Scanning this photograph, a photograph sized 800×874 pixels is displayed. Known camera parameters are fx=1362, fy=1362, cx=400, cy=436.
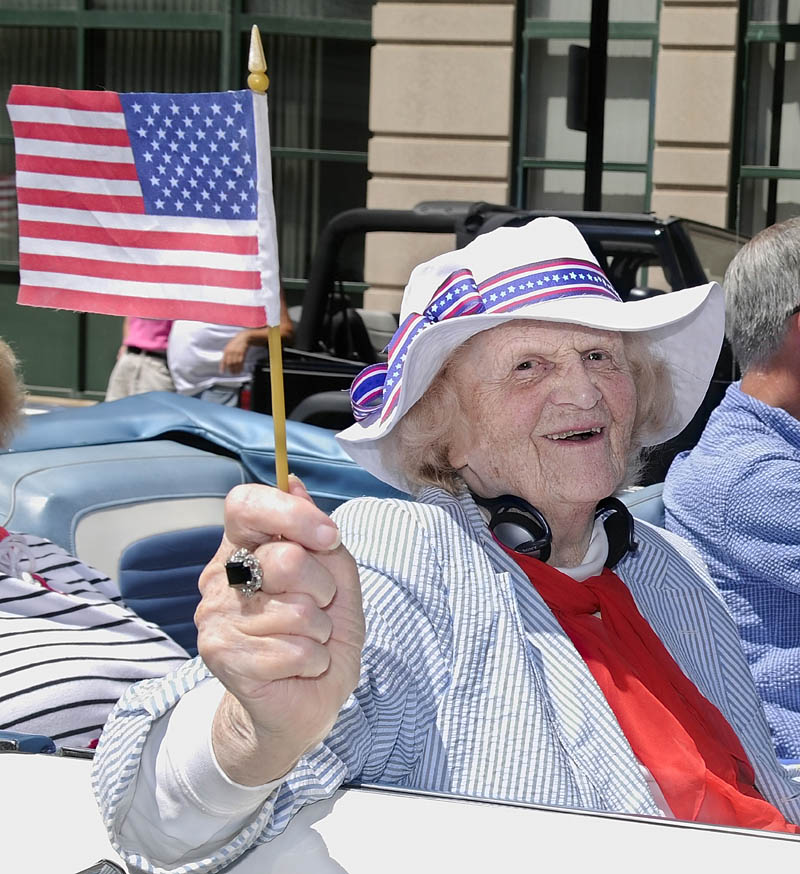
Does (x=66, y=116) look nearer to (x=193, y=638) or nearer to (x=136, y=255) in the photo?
(x=136, y=255)

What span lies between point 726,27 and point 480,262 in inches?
303

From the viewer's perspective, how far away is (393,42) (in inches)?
392

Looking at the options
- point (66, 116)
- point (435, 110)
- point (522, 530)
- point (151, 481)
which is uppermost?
point (435, 110)

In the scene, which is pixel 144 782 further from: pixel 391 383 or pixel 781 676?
pixel 781 676

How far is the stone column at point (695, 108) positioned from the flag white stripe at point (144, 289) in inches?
330

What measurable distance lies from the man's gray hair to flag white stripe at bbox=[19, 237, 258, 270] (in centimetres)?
192

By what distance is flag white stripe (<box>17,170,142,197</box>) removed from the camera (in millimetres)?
1321

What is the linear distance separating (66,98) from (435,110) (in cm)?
880

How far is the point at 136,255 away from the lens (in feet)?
4.36

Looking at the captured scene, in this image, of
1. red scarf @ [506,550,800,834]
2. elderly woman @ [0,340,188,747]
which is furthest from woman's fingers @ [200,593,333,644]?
elderly woman @ [0,340,188,747]

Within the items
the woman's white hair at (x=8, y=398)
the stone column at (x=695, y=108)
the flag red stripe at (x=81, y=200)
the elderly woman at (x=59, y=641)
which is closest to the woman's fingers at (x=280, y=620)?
the flag red stripe at (x=81, y=200)

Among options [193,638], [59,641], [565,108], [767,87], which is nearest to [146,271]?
[59,641]

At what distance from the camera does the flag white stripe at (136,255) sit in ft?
4.21

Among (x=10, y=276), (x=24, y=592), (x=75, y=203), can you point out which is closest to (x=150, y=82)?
(x=10, y=276)
